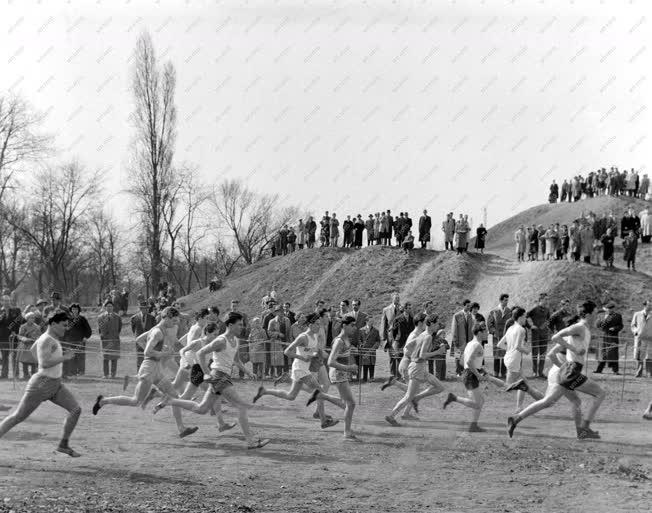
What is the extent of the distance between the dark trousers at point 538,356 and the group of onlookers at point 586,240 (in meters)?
13.8

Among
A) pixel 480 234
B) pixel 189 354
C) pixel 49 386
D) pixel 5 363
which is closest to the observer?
pixel 49 386

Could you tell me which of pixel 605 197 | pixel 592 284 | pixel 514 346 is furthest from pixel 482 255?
pixel 514 346

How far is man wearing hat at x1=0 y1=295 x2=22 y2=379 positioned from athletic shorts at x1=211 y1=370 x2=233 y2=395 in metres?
10.3

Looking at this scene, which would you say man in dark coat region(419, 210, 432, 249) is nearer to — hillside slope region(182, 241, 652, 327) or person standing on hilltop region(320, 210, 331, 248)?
hillside slope region(182, 241, 652, 327)

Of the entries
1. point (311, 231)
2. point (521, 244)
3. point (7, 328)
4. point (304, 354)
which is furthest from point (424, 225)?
point (304, 354)

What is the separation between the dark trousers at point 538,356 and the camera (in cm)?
2012

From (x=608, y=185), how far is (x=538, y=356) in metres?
27.8

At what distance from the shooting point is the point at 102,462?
9.69m

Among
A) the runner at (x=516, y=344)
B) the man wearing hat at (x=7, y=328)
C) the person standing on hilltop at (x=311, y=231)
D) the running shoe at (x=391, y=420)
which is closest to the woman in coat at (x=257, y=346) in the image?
the man wearing hat at (x=7, y=328)

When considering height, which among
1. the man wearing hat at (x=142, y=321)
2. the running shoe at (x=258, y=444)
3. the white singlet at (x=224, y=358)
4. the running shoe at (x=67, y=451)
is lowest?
the running shoe at (x=258, y=444)

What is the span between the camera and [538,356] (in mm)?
20000

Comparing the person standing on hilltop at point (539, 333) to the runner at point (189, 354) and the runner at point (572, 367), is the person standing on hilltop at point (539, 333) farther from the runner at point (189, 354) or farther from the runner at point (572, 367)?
the runner at point (189, 354)

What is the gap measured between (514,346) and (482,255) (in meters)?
24.8

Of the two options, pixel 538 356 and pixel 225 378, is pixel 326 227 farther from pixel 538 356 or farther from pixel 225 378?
pixel 225 378
